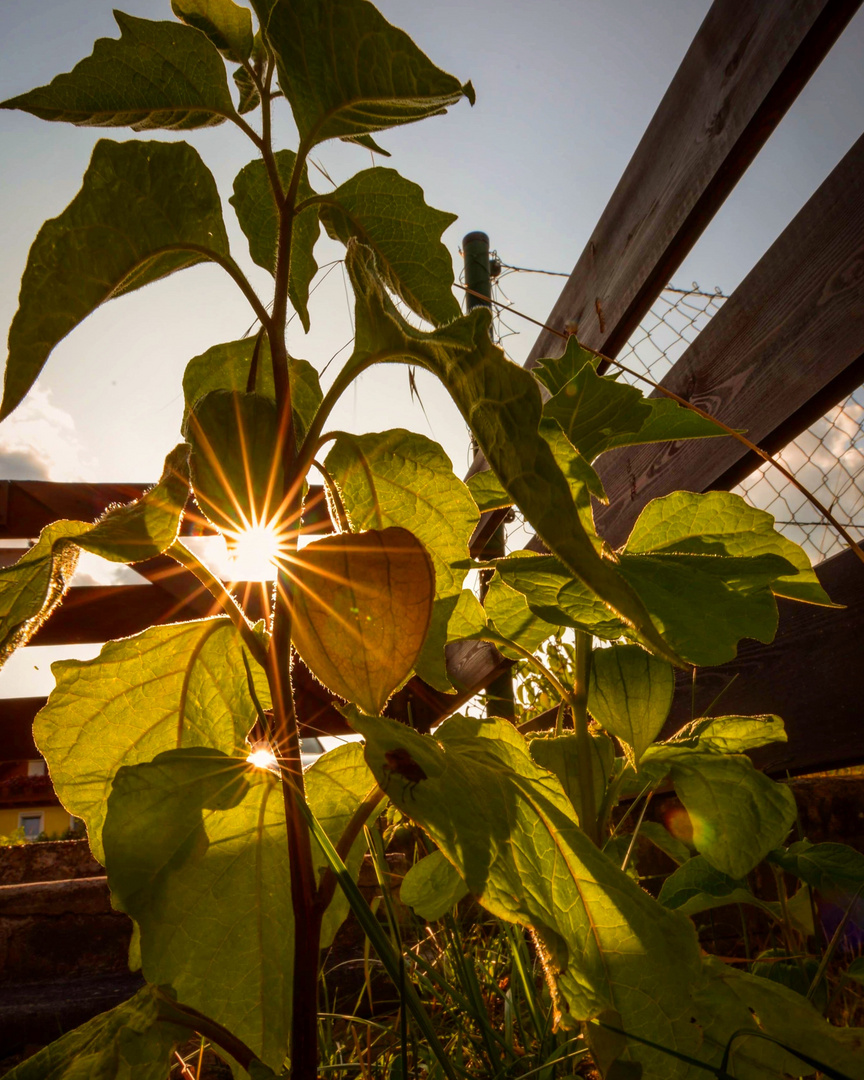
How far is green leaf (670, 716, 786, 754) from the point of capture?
748mm

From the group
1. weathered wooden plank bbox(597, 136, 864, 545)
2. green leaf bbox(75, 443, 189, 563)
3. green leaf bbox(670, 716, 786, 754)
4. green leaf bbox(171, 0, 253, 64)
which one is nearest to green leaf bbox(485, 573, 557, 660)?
green leaf bbox(670, 716, 786, 754)

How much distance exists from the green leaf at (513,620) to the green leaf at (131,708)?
27 centimetres

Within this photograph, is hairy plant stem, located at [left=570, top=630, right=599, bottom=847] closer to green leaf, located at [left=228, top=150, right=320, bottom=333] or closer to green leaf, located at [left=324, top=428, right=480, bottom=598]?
green leaf, located at [left=324, top=428, right=480, bottom=598]

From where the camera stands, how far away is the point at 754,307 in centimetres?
126

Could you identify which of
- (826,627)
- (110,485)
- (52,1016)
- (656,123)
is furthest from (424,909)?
(110,485)

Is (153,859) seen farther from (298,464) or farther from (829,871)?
(829,871)

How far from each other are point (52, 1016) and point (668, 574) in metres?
1.45

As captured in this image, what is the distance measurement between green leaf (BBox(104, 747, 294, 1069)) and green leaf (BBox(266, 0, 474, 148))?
44 centimetres

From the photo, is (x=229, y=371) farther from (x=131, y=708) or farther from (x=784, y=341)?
(x=784, y=341)

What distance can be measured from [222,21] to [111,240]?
0.75 ft

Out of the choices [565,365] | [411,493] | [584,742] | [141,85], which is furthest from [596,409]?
[141,85]

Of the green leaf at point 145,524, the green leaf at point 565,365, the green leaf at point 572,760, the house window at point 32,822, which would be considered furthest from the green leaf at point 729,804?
the house window at point 32,822

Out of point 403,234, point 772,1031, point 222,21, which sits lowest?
point 772,1031

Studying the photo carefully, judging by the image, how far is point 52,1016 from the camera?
1.34 meters
